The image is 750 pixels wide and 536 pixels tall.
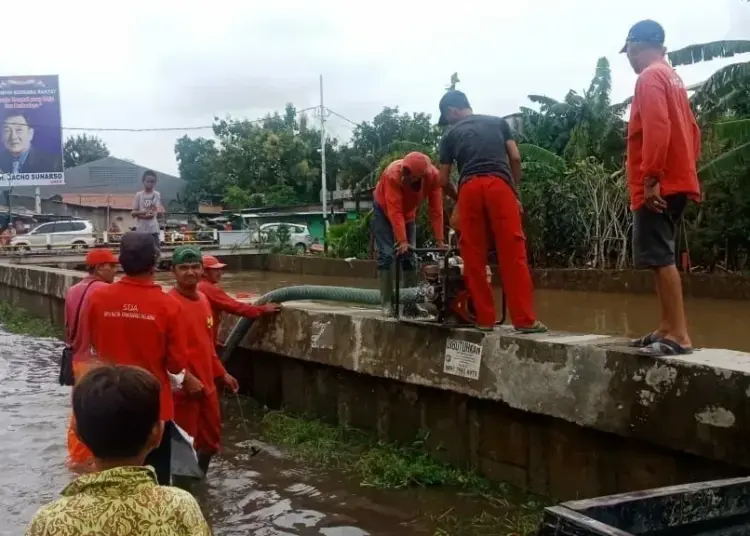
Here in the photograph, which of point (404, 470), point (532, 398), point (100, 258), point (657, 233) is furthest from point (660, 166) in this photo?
point (100, 258)

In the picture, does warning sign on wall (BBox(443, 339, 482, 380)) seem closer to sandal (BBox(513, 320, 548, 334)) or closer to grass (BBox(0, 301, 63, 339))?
sandal (BBox(513, 320, 548, 334))

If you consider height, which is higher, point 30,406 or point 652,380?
point 652,380

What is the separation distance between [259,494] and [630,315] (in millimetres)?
7567

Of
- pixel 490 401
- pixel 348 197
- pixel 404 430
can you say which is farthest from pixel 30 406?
pixel 348 197

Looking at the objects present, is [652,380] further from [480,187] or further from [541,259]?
[541,259]

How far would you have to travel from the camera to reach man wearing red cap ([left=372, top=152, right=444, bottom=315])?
19.5 feet

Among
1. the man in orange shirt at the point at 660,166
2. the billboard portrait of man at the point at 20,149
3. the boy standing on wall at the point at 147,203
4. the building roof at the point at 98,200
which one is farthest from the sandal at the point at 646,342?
the building roof at the point at 98,200

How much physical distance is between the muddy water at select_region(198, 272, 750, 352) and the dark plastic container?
548cm

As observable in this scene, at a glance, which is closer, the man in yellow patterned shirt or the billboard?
the man in yellow patterned shirt

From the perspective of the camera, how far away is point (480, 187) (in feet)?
16.4

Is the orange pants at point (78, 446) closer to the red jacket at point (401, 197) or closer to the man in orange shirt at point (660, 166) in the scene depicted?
the red jacket at point (401, 197)

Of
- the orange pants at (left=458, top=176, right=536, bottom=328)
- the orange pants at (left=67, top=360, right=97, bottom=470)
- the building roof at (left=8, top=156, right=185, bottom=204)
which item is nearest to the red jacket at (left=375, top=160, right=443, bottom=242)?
the orange pants at (left=458, top=176, right=536, bottom=328)

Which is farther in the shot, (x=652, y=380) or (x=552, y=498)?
(x=552, y=498)

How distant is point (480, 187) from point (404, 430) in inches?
72.3
